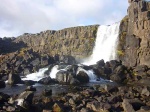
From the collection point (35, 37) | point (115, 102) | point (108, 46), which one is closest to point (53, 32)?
point (35, 37)

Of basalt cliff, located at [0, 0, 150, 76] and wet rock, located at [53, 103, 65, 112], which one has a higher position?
basalt cliff, located at [0, 0, 150, 76]

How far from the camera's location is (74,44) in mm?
133750

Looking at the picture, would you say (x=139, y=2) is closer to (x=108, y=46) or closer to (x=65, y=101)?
(x=108, y=46)

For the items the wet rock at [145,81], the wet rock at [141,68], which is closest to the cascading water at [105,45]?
the wet rock at [141,68]

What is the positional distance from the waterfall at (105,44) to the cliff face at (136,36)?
3.54 meters

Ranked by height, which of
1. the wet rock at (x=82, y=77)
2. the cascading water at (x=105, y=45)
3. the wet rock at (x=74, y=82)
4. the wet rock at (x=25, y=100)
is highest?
the cascading water at (x=105, y=45)

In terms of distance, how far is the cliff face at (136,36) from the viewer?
8706 centimetres

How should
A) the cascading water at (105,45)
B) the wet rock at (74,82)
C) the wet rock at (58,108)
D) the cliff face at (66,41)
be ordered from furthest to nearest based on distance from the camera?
1. the cliff face at (66,41)
2. the cascading water at (105,45)
3. the wet rock at (74,82)
4. the wet rock at (58,108)

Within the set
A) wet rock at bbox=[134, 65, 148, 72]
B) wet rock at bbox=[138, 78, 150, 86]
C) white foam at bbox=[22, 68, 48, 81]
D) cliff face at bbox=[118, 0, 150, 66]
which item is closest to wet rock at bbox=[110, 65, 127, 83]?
wet rock at bbox=[134, 65, 148, 72]

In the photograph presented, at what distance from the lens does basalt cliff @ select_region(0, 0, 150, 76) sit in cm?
8894

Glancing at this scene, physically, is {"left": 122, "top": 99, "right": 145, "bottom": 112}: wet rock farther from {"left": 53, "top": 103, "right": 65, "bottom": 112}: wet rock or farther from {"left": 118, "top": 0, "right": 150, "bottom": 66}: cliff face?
{"left": 118, "top": 0, "right": 150, "bottom": 66}: cliff face

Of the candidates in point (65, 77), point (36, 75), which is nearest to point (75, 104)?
point (65, 77)

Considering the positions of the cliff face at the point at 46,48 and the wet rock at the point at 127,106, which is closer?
the wet rock at the point at 127,106

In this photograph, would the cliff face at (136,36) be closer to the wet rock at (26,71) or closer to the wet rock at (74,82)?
the wet rock at (74,82)
